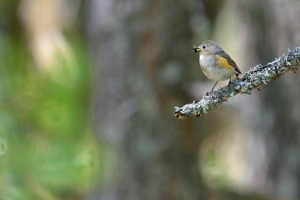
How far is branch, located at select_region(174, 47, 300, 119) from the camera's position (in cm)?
80

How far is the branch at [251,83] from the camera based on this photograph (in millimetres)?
799

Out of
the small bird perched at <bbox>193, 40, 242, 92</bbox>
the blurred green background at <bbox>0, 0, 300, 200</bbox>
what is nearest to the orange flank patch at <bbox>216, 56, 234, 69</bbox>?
the small bird perched at <bbox>193, 40, 242, 92</bbox>

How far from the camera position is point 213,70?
873 millimetres

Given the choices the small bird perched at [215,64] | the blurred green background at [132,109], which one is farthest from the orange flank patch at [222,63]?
the blurred green background at [132,109]

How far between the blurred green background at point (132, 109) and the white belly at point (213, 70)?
1.02 feet

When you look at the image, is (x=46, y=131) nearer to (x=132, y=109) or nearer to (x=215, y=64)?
(x=215, y=64)

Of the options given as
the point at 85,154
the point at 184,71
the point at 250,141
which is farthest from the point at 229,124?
the point at 85,154

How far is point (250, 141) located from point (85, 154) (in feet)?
11.0

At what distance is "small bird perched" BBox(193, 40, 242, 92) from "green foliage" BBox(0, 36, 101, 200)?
0.29 meters

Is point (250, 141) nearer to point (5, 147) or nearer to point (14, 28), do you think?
point (14, 28)

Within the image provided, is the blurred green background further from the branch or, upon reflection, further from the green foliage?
the branch

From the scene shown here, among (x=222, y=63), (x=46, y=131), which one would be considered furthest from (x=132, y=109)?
(x=222, y=63)

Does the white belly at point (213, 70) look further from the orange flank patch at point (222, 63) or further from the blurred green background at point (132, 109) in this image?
the blurred green background at point (132, 109)

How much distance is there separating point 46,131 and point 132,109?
202cm
